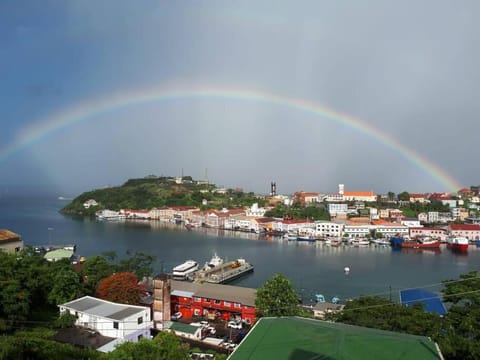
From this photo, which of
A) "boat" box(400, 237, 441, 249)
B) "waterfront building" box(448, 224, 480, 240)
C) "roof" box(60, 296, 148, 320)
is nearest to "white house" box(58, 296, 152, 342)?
"roof" box(60, 296, 148, 320)

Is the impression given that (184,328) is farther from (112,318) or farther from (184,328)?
(112,318)

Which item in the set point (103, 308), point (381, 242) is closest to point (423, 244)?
point (381, 242)

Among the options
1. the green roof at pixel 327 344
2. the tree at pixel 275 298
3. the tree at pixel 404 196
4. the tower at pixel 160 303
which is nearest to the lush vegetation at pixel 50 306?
the tower at pixel 160 303

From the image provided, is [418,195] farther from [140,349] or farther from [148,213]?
[140,349]

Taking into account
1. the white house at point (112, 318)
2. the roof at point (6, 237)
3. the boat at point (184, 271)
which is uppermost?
the roof at point (6, 237)

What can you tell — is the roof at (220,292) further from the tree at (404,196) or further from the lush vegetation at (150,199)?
the tree at (404,196)

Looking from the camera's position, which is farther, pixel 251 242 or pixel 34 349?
pixel 251 242

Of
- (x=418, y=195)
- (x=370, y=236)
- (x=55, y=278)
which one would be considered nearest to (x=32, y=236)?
(x=55, y=278)
